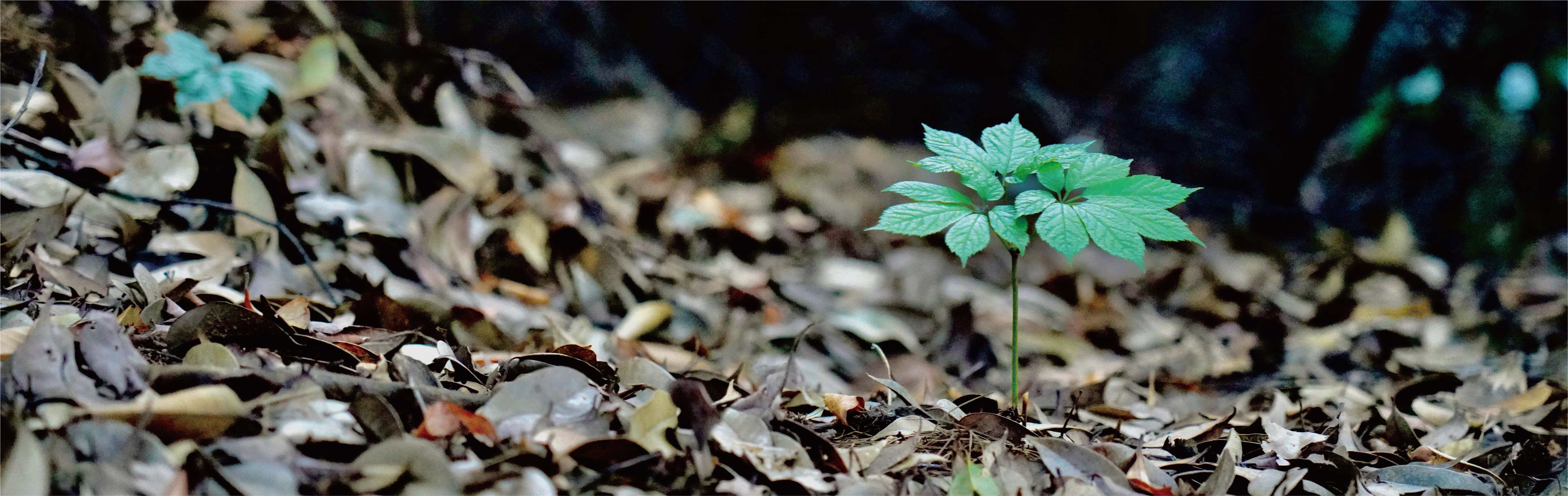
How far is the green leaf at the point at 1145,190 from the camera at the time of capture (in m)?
1.11

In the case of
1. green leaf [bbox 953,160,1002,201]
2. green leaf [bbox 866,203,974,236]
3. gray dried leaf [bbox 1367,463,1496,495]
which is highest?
green leaf [bbox 953,160,1002,201]

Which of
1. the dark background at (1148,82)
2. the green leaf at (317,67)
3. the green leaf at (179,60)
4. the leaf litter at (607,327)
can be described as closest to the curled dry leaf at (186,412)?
the leaf litter at (607,327)

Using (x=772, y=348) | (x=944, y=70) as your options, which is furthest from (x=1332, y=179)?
(x=772, y=348)

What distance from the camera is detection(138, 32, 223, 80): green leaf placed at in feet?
5.54

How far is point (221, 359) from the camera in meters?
1.03

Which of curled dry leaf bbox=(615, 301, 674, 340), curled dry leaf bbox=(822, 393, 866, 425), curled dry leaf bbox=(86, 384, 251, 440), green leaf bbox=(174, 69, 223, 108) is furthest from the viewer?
curled dry leaf bbox=(615, 301, 674, 340)

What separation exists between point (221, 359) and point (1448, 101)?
11.5 feet

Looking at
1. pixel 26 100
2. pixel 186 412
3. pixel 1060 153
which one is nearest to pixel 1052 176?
pixel 1060 153

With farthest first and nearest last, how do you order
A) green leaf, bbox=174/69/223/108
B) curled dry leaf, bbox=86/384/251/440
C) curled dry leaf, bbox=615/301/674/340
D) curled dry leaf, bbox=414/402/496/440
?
curled dry leaf, bbox=615/301/674/340 → green leaf, bbox=174/69/223/108 → curled dry leaf, bbox=414/402/496/440 → curled dry leaf, bbox=86/384/251/440

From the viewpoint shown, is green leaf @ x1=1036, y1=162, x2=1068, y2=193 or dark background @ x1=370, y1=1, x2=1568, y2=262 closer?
green leaf @ x1=1036, y1=162, x2=1068, y2=193

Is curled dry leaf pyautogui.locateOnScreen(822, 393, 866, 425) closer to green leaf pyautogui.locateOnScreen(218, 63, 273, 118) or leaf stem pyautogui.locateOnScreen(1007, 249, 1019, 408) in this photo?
leaf stem pyautogui.locateOnScreen(1007, 249, 1019, 408)

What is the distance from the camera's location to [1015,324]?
121 cm

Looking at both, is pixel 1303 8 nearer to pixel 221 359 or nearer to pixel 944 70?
pixel 944 70

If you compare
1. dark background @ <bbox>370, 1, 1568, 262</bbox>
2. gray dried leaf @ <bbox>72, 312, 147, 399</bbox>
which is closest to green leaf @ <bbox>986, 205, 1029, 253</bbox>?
gray dried leaf @ <bbox>72, 312, 147, 399</bbox>
